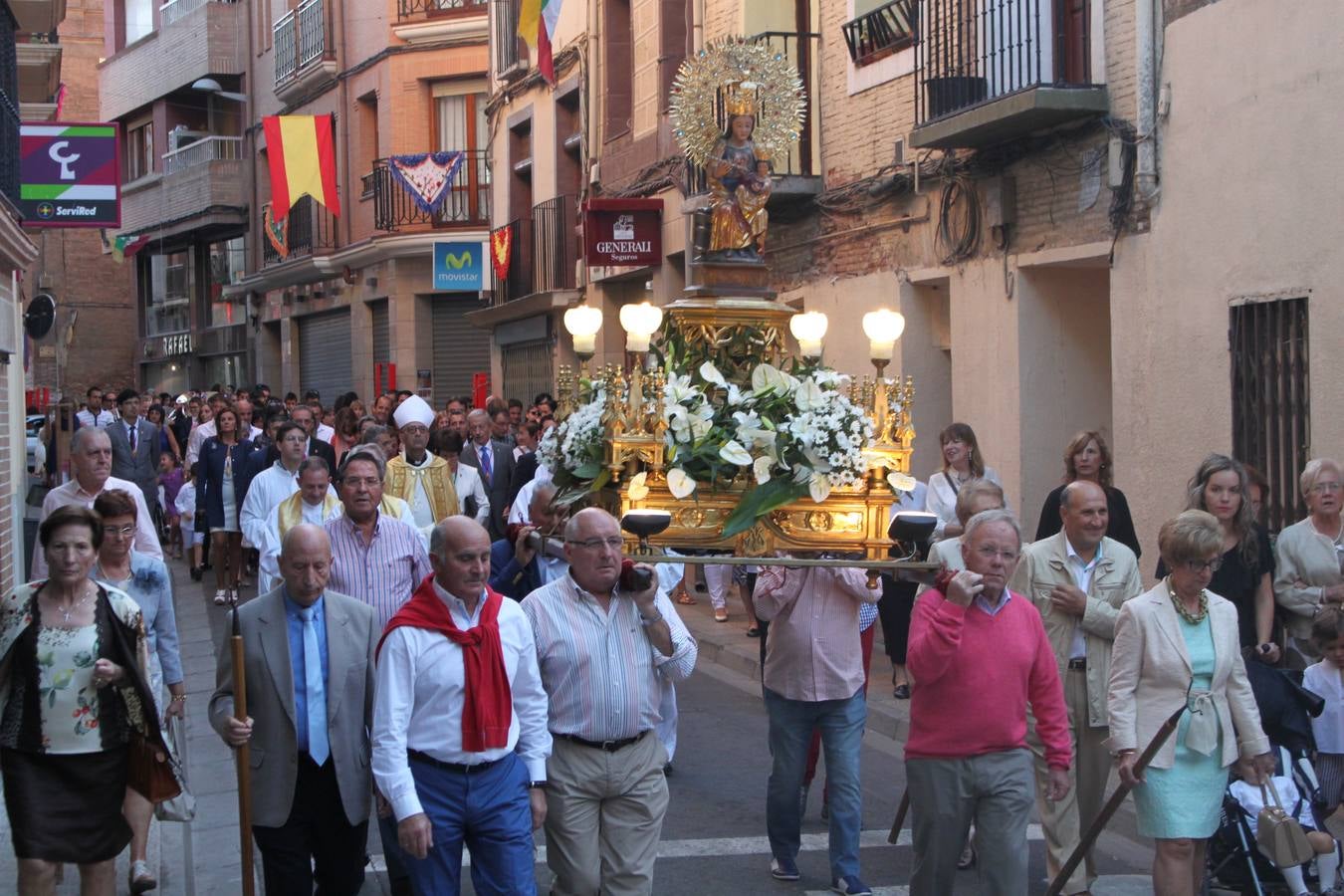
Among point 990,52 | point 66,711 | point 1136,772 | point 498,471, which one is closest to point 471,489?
point 498,471

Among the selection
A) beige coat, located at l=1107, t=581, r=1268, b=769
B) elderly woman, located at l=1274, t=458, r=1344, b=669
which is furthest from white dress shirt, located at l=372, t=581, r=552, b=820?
elderly woman, located at l=1274, t=458, r=1344, b=669

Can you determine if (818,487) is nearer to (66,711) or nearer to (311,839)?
(311,839)

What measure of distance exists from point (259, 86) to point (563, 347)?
1555 cm

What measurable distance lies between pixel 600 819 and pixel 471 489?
20.2 feet

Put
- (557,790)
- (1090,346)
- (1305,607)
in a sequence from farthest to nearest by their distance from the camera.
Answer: (1090,346)
(1305,607)
(557,790)

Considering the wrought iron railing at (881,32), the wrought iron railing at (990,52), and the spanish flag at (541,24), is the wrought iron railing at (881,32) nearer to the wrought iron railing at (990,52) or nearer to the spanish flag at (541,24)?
the wrought iron railing at (990,52)

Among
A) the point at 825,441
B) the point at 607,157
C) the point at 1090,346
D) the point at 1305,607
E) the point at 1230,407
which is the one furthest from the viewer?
the point at 607,157

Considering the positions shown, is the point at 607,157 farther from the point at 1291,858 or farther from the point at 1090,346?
the point at 1291,858

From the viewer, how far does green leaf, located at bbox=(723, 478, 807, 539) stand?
676cm

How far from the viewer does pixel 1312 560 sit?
821 cm

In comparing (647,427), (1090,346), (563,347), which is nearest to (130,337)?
(563,347)

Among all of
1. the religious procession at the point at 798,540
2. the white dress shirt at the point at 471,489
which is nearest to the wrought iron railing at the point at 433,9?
the religious procession at the point at 798,540

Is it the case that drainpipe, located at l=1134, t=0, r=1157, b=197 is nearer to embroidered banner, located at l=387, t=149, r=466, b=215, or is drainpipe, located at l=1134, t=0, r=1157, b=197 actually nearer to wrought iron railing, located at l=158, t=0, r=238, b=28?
embroidered banner, located at l=387, t=149, r=466, b=215

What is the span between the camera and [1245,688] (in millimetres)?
6355
